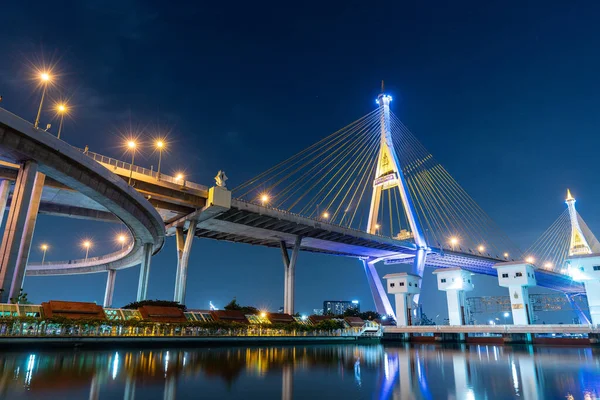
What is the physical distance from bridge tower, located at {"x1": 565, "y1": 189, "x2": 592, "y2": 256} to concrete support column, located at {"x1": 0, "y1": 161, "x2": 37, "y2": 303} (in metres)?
88.4

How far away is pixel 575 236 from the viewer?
81.6 meters

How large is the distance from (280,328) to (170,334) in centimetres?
1086

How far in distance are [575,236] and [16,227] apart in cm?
Result: 9398

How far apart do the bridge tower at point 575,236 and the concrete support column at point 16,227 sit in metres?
88.4

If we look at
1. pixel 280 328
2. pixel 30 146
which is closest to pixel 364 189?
pixel 280 328

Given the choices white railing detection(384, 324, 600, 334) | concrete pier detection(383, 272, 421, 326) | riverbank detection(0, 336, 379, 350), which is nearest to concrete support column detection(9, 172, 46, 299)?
riverbank detection(0, 336, 379, 350)

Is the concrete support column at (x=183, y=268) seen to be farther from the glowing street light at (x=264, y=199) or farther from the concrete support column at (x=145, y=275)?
the glowing street light at (x=264, y=199)

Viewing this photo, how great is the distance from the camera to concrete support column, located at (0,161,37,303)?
21.4 m

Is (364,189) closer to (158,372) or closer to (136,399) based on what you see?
(158,372)

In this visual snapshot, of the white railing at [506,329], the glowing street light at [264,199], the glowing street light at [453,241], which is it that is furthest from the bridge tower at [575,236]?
the glowing street light at [264,199]

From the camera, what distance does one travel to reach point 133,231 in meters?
38.2

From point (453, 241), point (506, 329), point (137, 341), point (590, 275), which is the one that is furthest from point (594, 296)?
point (137, 341)

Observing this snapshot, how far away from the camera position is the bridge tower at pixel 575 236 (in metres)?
78.8

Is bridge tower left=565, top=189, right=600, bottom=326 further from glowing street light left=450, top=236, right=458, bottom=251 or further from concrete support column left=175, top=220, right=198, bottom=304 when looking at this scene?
concrete support column left=175, top=220, right=198, bottom=304
